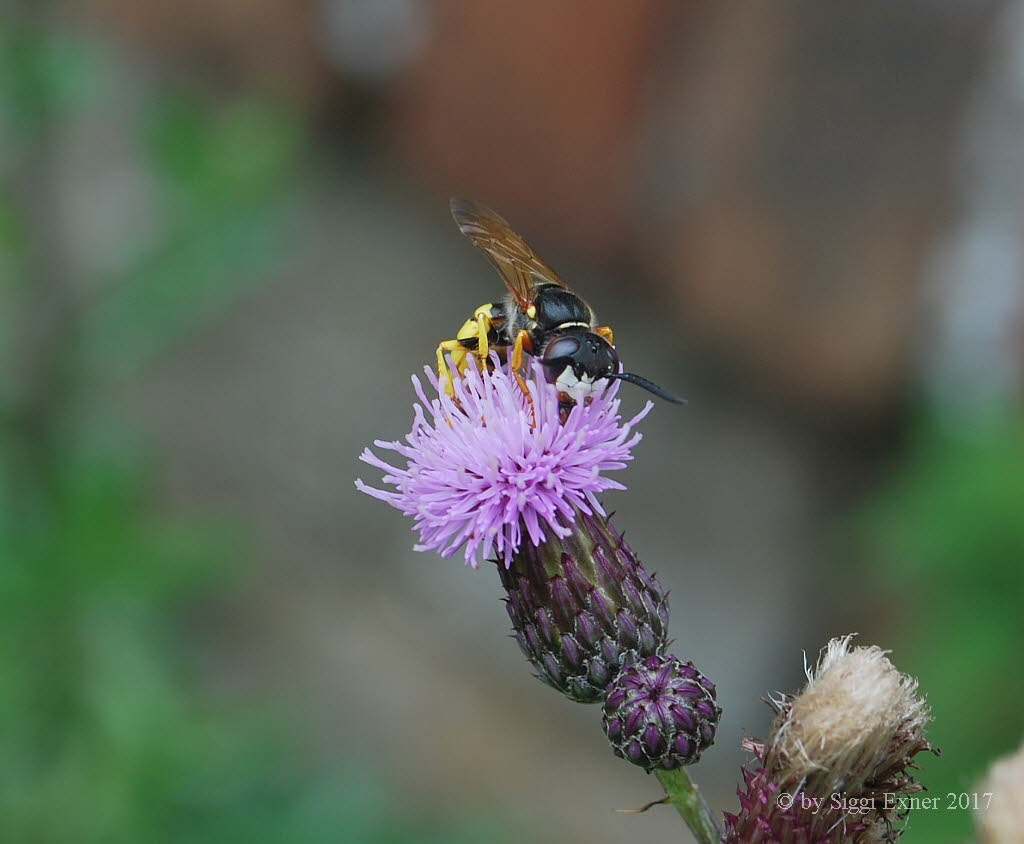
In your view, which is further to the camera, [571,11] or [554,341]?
[571,11]

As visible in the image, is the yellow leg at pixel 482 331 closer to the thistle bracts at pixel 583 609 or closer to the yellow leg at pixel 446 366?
the yellow leg at pixel 446 366

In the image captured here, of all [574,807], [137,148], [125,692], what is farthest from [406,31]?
[125,692]

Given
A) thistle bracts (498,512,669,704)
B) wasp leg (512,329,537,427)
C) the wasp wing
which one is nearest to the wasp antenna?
wasp leg (512,329,537,427)

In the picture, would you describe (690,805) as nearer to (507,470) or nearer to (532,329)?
(507,470)

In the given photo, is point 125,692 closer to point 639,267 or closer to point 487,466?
point 487,466

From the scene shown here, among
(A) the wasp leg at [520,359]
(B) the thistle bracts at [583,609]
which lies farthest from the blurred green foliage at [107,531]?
(B) the thistle bracts at [583,609]

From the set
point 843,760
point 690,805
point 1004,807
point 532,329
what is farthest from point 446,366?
point 1004,807
